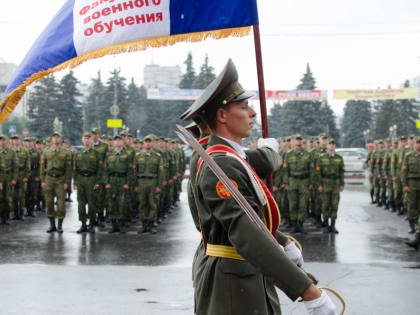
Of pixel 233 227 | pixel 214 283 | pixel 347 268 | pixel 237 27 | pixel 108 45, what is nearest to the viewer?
pixel 233 227

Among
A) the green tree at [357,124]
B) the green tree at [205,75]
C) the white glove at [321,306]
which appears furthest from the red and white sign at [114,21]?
the green tree at [357,124]

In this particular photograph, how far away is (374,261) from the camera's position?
28.0 ft

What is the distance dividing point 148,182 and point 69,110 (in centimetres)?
4905

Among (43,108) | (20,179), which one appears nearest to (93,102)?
(43,108)

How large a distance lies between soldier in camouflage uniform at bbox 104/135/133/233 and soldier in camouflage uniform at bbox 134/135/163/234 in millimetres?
239

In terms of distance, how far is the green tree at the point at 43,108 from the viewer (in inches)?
2238

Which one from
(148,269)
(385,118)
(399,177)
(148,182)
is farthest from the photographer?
(385,118)

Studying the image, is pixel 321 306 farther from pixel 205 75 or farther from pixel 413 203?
pixel 205 75

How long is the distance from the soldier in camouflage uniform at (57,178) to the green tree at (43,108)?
4637 centimetres

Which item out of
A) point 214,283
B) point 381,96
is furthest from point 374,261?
point 381,96

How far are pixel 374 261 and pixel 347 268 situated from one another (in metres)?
0.77

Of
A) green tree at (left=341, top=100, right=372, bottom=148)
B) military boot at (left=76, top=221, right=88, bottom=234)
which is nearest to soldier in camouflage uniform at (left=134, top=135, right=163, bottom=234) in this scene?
military boot at (left=76, top=221, right=88, bottom=234)

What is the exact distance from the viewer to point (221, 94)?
2643 mm

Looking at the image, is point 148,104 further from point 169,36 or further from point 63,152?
point 169,36
